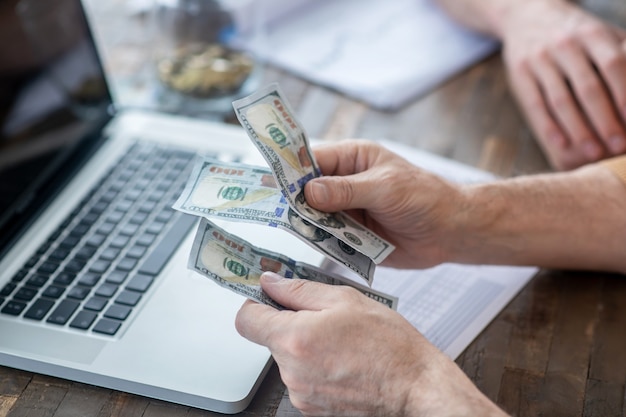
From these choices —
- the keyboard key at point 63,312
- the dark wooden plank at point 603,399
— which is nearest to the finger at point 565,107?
the dark wooden plank at point 603,399

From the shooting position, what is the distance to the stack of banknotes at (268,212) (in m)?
0.87

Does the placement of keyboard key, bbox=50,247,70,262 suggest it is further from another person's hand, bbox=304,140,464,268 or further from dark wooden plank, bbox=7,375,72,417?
another person's hand, bbox=304,140,464,268

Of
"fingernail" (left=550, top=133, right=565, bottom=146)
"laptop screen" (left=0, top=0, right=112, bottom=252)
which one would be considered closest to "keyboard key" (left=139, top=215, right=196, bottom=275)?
"laptop screen" (left=0, top=0, right=112, bottom=252)

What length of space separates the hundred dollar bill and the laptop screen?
1.28 ft

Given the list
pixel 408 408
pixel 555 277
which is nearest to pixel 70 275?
pixel 408 408

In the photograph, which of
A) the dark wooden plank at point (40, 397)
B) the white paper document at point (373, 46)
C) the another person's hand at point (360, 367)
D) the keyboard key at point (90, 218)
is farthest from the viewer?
the white paper document at point (373, 46)

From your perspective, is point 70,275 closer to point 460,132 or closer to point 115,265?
point 115,265

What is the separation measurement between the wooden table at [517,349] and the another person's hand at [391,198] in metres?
0.14

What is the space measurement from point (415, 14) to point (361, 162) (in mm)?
792

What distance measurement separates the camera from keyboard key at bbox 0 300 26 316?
959 mm

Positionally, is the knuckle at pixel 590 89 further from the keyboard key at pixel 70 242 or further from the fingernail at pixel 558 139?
the keyboard key at pixel 70 242

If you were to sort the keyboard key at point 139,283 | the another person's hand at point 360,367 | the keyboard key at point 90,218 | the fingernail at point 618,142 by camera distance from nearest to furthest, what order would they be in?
the another person's hand at point 360,367 < the keyboard key at point 139,283 < the keyboard key at point 90,218 < the fingernail at point 618,142

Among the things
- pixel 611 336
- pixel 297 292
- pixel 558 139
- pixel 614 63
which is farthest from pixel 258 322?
pixel 614 63

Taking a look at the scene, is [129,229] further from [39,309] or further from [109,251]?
[39,309]
